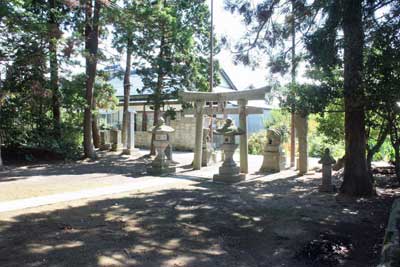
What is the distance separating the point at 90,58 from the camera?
44.5 feet

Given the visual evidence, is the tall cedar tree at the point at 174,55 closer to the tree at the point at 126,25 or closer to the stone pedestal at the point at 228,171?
the tree at the point at 126,25

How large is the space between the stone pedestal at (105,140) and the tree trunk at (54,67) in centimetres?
405

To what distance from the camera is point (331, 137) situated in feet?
39.6

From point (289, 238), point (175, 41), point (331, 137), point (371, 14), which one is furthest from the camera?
point (175, 41)

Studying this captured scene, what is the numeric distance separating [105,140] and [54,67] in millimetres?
7353

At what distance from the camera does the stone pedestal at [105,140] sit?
1870 cm

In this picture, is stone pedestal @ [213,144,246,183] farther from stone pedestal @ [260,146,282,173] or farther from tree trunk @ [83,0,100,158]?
tree trunk @ [83,0,100,158]

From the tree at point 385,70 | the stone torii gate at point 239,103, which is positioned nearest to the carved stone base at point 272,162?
the stone torii gate at point 239,103

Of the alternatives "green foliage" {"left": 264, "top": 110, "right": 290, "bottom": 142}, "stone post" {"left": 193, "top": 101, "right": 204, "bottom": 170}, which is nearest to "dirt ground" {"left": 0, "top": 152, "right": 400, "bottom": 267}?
"stone post" {"left": 193, "top": 101, "right": 204, "bottom": 170}

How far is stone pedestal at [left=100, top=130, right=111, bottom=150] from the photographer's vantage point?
18705mm

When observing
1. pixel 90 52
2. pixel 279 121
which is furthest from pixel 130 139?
pixel 279 121

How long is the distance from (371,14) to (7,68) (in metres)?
11.5

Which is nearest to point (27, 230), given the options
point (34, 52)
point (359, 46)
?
point (359, 46)

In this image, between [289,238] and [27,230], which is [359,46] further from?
[27,230]
